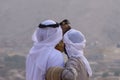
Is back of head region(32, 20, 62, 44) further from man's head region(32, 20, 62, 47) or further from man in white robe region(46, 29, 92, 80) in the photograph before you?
man in white robe region(46, 29, 92, 80)

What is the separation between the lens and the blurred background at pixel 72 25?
24675 mm

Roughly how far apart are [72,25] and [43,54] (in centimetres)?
3405

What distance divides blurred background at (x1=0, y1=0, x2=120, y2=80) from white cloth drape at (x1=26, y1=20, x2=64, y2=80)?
1736 centimetres

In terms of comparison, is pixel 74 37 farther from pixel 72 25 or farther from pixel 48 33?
pixel 72 25

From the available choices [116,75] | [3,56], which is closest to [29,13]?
[3,56]

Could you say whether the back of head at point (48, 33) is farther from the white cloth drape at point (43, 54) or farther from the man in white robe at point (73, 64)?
the man in white robe at point (73, 64)

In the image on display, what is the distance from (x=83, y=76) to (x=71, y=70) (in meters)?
0.32

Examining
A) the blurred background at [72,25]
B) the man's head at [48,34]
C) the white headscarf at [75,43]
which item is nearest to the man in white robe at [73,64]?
the white headscarf at [75,43]

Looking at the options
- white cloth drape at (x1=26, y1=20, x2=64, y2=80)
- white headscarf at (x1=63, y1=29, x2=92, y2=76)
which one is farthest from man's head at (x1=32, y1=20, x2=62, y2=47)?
white headscarf at (x1=63, y1=29, x2=92, y2=76)

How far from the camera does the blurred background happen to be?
24.7 meters

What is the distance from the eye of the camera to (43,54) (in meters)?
3.09

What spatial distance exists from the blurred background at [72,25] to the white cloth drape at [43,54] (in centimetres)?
1736

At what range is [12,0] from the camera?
46812 millimetres

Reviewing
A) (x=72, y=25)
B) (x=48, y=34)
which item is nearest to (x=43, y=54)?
(x=48, y=34)
